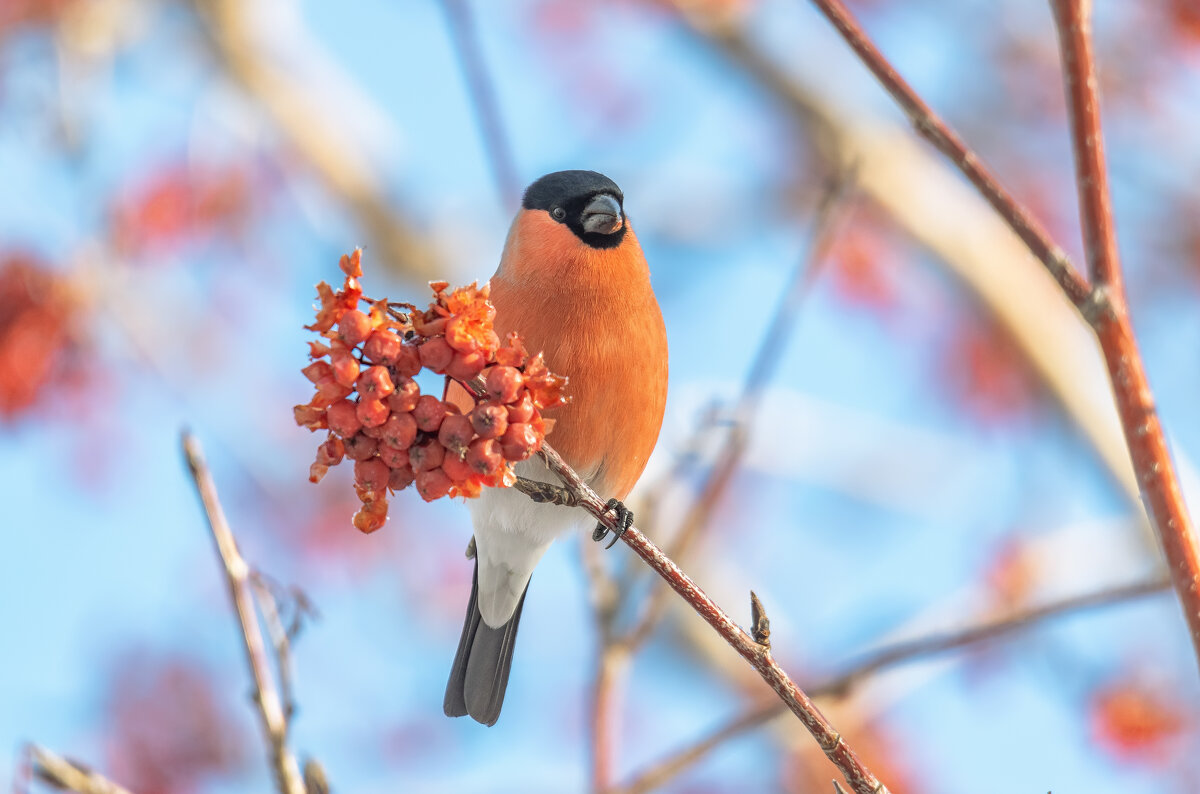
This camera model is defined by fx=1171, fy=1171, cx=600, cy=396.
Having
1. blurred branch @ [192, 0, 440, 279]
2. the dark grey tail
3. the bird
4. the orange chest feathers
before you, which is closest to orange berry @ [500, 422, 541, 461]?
the bird

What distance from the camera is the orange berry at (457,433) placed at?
163 cm

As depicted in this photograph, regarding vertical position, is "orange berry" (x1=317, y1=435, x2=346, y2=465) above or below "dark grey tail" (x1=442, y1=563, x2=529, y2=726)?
below

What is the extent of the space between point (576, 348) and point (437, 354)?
1.01m

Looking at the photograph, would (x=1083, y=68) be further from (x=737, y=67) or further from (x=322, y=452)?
(x=737, y=67)

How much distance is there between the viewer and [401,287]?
6098 mm

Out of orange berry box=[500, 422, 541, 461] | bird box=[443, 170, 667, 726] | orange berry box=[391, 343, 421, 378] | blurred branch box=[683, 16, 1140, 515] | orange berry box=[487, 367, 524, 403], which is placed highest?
blurred branch box=[683, 16, 1140, 515]

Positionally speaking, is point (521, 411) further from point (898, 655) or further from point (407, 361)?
point (898, 655)

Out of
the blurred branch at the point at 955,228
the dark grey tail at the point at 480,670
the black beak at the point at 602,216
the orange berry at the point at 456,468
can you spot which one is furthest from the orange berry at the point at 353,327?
the blurred branch at the point at 955,228

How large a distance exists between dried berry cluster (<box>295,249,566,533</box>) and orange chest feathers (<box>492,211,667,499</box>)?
0.88 m

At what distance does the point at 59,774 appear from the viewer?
1.45 m

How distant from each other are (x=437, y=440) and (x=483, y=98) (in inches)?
41.5

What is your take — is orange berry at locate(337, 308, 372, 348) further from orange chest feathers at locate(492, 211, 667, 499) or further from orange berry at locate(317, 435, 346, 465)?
orange chest feathers at locate(492, 211, 667, 499)

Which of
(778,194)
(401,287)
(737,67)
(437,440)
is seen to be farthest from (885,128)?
(437,440)

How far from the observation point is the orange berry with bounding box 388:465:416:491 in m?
1.66
